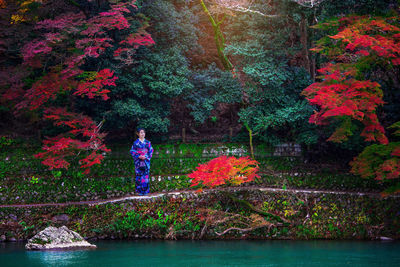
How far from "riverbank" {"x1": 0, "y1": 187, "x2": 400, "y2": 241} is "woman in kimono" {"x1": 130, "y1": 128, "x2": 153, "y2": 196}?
412 millimetres

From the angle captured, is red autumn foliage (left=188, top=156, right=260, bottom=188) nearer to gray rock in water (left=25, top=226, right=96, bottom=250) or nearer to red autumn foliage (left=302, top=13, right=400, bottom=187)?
red autumn foliage (left=302, top=13, right=400, bottom=187)

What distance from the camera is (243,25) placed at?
19.3 metres

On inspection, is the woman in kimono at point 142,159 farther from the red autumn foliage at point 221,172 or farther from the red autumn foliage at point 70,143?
the red autumn foliage at point 221,172

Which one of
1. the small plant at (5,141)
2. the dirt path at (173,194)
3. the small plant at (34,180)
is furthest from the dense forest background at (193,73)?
the small plant at (34,180)

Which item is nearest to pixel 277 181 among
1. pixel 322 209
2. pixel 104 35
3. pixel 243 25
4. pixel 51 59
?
pixel 322 209

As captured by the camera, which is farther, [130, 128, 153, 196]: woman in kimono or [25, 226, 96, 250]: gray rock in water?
[130, 128, 153, 196]: woman in kimono

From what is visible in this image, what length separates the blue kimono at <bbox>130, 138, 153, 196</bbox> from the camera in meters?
15.8

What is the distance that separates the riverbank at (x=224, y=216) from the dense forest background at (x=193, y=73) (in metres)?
2.32

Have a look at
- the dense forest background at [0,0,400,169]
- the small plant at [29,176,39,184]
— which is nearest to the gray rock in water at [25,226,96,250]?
the small plant at [29,176,39,184]

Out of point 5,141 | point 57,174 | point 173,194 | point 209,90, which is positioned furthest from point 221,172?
point 5,141

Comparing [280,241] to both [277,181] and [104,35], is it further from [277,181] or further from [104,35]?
[104,35]

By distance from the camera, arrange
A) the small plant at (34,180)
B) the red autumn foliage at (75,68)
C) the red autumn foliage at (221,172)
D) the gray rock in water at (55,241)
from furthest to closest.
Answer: the small plant at (34,180), the red autumn foliage at (75,68), the red autumn foliage at (221,172), the gray rock in water at (55,241)

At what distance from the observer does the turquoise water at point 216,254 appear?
37.5 feet

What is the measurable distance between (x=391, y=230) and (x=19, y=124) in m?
15.9
